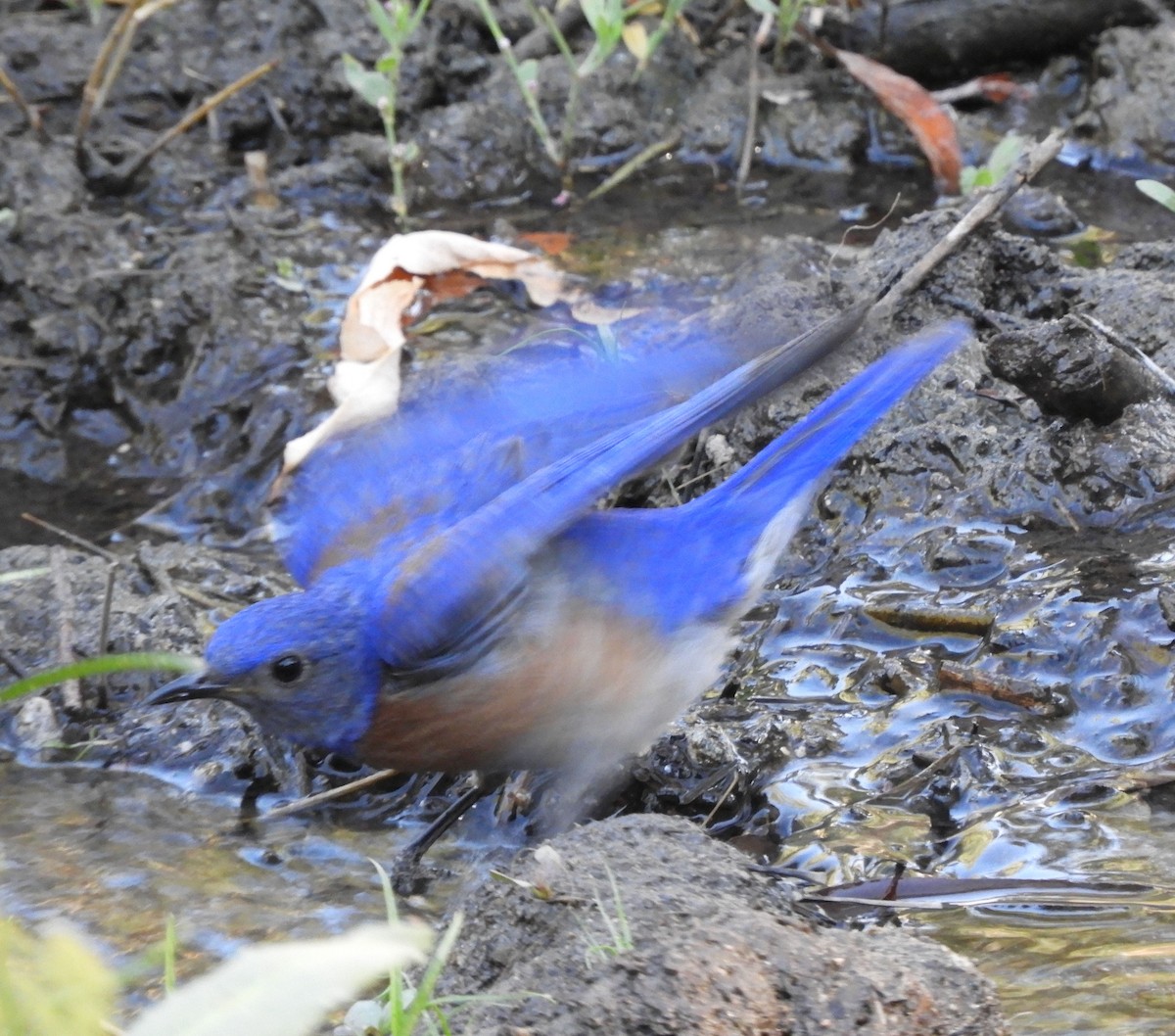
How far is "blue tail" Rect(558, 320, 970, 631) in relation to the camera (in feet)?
11.8

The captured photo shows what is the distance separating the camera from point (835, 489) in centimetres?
442

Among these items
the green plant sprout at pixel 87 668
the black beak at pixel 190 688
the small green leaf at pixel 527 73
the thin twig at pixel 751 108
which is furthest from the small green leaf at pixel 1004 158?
the green plant sprout at pixel 87 668

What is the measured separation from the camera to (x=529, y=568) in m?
3.44

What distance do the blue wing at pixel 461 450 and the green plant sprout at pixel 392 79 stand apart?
2.23 m

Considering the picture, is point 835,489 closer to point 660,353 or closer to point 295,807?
point 660,353

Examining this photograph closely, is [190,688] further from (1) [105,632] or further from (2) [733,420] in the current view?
(2) [733,420]

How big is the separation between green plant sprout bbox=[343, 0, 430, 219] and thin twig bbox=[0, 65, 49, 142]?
3.80ft

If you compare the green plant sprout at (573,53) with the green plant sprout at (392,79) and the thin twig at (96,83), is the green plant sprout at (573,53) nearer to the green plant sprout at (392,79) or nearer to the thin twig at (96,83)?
the green plant sprout at (392,79)

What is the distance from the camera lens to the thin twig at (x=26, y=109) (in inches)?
229

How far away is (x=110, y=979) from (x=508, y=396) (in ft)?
8.28

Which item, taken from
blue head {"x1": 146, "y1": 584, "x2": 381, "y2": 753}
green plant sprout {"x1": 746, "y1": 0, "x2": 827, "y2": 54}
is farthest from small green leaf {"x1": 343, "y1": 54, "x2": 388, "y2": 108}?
blue head {"x1": 146, "y1": 584, "x2": 381, "y2": 753}

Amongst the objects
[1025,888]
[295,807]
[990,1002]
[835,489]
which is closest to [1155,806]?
[1025,888]

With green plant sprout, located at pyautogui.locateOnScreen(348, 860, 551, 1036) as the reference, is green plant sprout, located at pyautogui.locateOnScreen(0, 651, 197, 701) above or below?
above

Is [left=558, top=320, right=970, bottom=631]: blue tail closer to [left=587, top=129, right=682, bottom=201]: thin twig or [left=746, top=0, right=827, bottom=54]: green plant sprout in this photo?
[left=746, top=0, right=827, bottom=54]: green plant sprout
